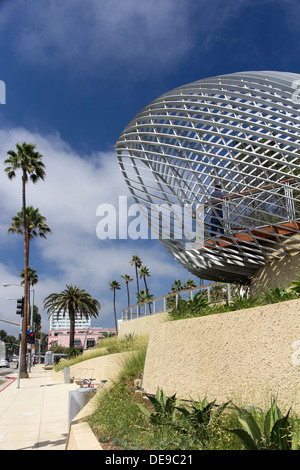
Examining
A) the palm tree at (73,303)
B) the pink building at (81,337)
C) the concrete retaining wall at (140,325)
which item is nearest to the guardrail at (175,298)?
the concrete retaining wall at (140,325)

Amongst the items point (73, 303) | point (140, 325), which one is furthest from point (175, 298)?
point (73, 303)

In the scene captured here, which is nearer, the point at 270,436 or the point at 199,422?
the point at 270,436

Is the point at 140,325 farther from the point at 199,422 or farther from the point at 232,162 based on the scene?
the point at 199,422

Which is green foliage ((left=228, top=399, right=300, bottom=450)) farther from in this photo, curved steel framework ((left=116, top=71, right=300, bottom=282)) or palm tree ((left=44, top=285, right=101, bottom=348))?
palm tree ((left=44, top=285, right=101, bottom=348))

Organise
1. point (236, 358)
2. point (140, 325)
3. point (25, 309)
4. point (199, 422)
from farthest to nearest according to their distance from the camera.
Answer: point (25, 309) < point (140, 325) < point (236, 358) < point (199, 422)

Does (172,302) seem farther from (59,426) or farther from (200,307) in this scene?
(59,426)

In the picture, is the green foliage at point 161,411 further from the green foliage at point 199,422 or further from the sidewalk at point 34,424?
the sidewalk at point 34,424

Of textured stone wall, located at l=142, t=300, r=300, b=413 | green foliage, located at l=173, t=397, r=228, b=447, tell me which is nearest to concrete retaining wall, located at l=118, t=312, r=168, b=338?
textured stone wall, located at l=142, t=300, r=300, b=413

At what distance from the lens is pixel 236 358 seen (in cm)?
625

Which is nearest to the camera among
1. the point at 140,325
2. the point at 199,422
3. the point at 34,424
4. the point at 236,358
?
the point at 199,422
